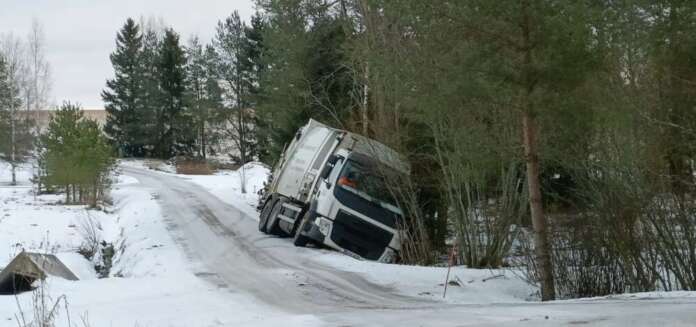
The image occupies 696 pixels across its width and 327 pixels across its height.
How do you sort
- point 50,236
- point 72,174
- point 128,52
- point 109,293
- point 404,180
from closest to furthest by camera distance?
point 109,293 < point 404,180 < point 50,236 < point 72,174 < point 128,52

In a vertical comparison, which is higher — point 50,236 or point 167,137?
point 167,137

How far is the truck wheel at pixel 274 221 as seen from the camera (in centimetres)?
1897

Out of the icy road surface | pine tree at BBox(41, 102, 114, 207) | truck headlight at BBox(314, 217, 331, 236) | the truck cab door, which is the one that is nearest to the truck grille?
truck headlight at BBox(314, 217, 331, 236)

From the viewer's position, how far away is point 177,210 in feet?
85.5

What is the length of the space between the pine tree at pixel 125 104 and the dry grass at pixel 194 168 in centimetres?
853

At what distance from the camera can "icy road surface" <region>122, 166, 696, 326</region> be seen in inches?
305

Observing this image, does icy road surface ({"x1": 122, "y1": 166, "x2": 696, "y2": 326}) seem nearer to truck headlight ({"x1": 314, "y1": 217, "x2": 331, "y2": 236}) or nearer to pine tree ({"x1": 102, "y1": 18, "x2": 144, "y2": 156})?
truck headlight ({"x1": 314, "y1": 217, "x2": 331, "y2": 236})

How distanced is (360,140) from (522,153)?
18.7 feet

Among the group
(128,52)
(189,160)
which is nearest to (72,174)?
(189,160)

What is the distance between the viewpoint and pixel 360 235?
16.0m

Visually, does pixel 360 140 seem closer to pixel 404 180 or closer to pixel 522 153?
pixel 404 180

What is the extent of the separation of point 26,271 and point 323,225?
237 inches

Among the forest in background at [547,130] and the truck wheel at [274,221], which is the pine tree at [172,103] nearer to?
the truck wheel at [274,221]

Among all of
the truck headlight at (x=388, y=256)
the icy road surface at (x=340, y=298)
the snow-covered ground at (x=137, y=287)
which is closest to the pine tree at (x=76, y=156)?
the snow-covered ground at (x=137, y=287)
